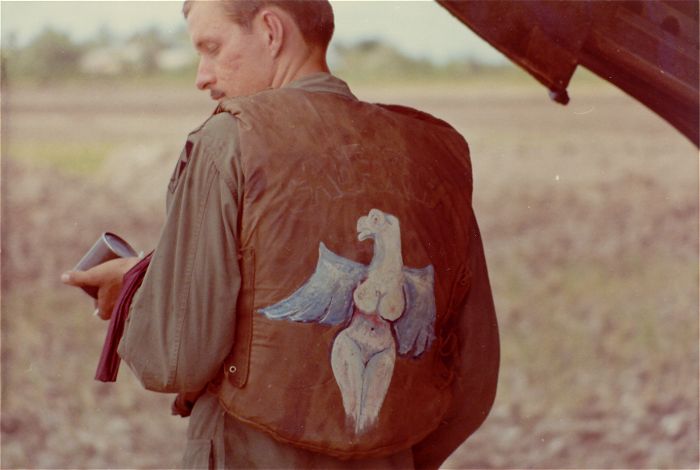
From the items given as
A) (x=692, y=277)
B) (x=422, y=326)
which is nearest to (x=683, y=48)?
(x=422, y=326)

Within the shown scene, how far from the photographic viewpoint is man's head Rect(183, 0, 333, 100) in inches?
110

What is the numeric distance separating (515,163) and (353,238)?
30.2 ft

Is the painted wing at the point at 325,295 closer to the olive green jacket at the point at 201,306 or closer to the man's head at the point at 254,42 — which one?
the olive green jacket at the point at 201,306

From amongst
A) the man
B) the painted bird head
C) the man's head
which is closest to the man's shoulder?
the man

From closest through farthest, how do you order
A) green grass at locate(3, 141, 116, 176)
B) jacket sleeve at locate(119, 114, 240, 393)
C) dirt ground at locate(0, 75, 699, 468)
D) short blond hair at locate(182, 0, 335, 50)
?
jacket sleeve at locate(119, 114, 240, 393), short blond hair at locate(182, 0, 335, 50), dirt ground at locate(0, 75, 699, 468), green grass at locate(3, 141, 116, 176)

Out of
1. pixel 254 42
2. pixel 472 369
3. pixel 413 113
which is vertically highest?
pixel 254 42

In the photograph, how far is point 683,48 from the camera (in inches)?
121

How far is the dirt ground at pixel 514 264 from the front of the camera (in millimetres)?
7527

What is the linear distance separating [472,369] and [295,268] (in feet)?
1.85

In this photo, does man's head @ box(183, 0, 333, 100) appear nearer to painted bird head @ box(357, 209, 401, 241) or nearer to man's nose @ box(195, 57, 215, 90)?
man's nose @ box(195, 57, 215, 90)

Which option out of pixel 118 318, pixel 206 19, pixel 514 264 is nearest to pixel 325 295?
pixel 118 318

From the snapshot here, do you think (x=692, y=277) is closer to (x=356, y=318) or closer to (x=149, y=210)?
(x=149, y=210)

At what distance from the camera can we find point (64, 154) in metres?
11.7

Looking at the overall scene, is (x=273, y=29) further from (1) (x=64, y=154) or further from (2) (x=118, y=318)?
(1) (x=64, y=154)
